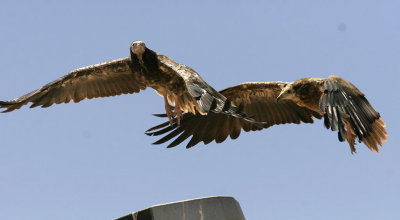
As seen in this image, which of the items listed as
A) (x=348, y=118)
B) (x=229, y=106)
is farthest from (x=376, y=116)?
(x=229, y=106)

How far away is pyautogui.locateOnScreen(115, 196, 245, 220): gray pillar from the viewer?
4.60m

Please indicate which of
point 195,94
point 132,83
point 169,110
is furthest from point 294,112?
point 195,94

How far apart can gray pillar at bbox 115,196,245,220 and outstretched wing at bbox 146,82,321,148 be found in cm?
665

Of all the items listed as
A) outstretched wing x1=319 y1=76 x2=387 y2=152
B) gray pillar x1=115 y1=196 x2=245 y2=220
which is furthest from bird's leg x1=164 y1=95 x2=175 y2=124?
gray pillar x1=115 y1=196 x2=245 y2=220

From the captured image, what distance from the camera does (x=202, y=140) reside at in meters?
11.7

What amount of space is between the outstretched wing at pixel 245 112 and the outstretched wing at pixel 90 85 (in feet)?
4.37

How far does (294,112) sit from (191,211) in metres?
7.70

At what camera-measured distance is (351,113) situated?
349 inches

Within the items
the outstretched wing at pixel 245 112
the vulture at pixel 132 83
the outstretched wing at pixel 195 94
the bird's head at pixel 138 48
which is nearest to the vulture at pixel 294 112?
the outstretched wing at pixel 245 112

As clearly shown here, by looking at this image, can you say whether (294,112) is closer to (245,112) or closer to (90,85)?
(245,112)

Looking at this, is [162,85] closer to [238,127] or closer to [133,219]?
[238,127]

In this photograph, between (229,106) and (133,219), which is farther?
(229,106)

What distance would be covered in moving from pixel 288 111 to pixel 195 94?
402cm

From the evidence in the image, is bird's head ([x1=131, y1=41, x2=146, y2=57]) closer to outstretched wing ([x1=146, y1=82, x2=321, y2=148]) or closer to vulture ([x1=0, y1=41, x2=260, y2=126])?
vulture ([x1=0, y1=41, x2=260, y2=126])
